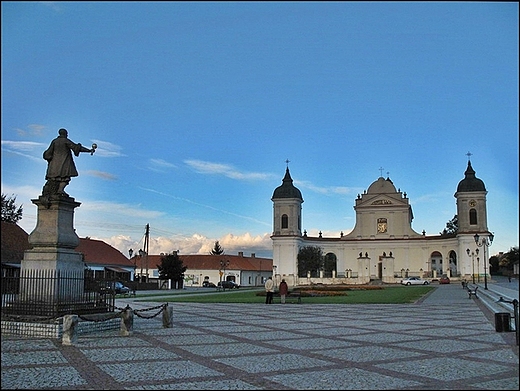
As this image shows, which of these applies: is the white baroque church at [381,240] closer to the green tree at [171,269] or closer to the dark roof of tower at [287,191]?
the dark roof of tower at [287,191]

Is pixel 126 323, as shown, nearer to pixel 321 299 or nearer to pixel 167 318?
pixel 167 318

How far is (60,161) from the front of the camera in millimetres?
14375

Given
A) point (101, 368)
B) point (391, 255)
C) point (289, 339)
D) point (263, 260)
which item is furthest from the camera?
point (263, 260)

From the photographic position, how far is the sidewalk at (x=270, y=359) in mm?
8258

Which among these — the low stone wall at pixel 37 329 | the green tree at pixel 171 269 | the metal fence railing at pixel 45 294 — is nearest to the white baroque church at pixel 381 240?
the green tree at pixel 171 269

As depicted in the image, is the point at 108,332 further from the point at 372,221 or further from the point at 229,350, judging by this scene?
the point at 372,221

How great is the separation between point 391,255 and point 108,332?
7096 centimetres

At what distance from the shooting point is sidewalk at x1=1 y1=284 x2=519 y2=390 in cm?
826

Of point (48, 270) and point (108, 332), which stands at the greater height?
point (48, 270)

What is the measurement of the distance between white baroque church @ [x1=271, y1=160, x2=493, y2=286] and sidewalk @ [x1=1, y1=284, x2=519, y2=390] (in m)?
60.8

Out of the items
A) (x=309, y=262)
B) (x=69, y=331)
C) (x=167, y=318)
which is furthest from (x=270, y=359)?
(x=309, y=262)

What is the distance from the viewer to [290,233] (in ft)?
271

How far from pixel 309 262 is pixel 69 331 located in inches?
2747

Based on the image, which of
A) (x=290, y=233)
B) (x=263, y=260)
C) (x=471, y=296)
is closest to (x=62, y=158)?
(x=471, y=296)
